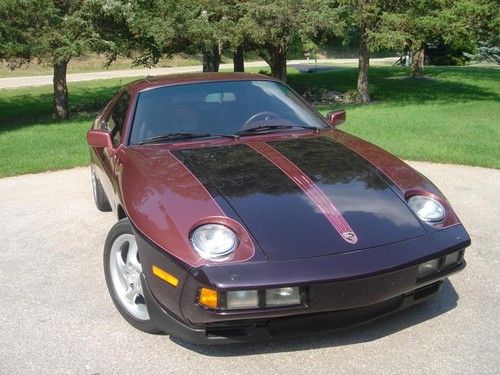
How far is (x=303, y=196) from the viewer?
3.19m

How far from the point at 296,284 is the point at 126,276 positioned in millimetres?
1298

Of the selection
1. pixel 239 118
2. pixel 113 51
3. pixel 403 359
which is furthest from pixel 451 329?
pixel 113 51

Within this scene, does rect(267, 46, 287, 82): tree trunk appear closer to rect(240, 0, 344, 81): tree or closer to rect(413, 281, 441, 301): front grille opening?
rect(240, 0, 344, 81): tree

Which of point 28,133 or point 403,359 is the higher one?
point 403,359

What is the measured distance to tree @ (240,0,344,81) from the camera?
44.9ft

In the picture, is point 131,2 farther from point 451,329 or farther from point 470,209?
point 451,329

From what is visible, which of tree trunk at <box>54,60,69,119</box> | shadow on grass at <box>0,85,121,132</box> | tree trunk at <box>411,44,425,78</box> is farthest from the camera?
tree trunk at <box>411,44,425,78</box>

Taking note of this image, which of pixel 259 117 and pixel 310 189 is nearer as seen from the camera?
pixel 310 189

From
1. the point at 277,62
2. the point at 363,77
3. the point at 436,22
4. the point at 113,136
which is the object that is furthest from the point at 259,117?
the point at 277,62

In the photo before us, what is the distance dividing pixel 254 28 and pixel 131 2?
2.94 m

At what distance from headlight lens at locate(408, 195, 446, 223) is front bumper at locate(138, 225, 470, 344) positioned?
218 mm

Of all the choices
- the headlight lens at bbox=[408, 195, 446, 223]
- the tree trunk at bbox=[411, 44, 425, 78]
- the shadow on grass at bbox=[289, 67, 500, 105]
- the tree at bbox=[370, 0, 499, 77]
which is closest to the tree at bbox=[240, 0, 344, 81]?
the tree at bbox=[370, 0, 499, 77]

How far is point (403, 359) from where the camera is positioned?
295cm

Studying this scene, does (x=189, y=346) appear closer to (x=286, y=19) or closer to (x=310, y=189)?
(x=310, y=189)
